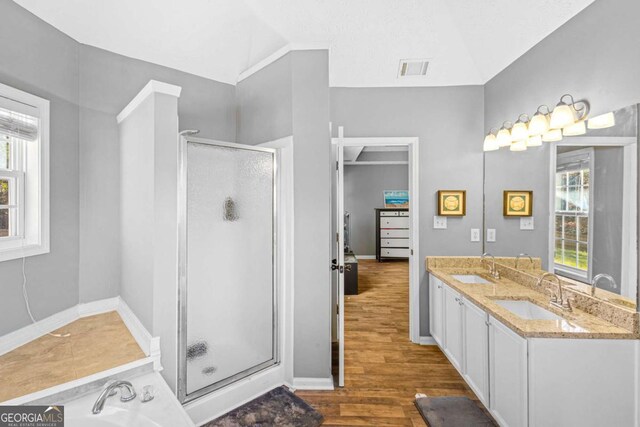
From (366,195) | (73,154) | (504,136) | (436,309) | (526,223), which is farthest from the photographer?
(366,195)

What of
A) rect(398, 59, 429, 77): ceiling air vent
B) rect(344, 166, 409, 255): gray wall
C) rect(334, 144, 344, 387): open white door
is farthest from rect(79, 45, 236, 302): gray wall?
rect(344, 166, 409, 255): gray wall

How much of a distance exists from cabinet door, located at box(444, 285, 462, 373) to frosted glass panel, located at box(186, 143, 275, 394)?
1506 millimetres

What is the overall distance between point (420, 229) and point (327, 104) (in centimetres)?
158

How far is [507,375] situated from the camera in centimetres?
170

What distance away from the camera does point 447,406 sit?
2.07 meters

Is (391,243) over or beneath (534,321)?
beneath

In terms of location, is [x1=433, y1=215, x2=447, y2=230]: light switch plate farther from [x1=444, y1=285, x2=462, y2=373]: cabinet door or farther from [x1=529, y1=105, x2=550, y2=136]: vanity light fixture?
[x1=529, y1=105, x2=550, y2=136]: vanity light fixture

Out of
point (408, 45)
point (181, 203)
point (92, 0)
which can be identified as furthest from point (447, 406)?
point (92, 0)

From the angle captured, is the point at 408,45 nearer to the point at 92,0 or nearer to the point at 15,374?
the point at 92,0

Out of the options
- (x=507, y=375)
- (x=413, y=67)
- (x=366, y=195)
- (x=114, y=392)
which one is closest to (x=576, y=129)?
(x=413, y=67)

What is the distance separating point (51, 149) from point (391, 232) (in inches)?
262

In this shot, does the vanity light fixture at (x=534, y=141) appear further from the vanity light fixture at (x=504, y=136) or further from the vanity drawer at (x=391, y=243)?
the vanity drawer at (x=391, y=243)

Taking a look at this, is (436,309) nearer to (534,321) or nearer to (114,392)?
(534,321)

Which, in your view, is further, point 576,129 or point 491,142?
point 491,142
